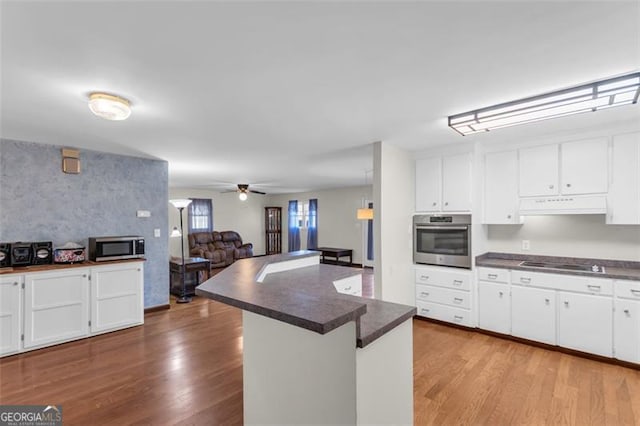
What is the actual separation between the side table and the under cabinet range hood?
5.31m

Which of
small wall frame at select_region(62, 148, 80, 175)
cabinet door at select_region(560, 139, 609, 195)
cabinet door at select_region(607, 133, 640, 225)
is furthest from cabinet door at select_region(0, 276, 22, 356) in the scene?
cabinet door at select_region(607, 133, 640, 225)

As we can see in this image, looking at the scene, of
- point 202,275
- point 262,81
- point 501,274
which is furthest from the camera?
point 202,275

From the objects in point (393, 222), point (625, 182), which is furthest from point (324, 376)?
point (625, 182)

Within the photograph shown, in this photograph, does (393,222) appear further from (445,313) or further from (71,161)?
(71,161)

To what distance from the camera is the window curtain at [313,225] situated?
31.9 feet

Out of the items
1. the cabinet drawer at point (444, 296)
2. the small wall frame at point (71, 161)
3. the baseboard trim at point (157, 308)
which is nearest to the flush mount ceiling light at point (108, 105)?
the small wall frame at point (71, 161)

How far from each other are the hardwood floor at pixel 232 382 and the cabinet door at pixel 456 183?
160 cm

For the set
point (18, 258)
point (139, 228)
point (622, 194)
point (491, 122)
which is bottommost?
point (18, 258)

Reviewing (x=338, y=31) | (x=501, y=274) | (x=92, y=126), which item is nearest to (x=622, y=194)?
(x=501, y=274)

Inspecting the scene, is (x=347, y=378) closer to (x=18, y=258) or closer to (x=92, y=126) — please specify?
(x=92, y=126)

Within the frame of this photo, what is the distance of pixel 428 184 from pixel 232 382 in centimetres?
327

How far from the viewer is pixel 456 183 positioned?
3.85 m

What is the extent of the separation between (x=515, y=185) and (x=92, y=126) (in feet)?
15.4

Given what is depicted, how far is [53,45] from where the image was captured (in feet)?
5.08
